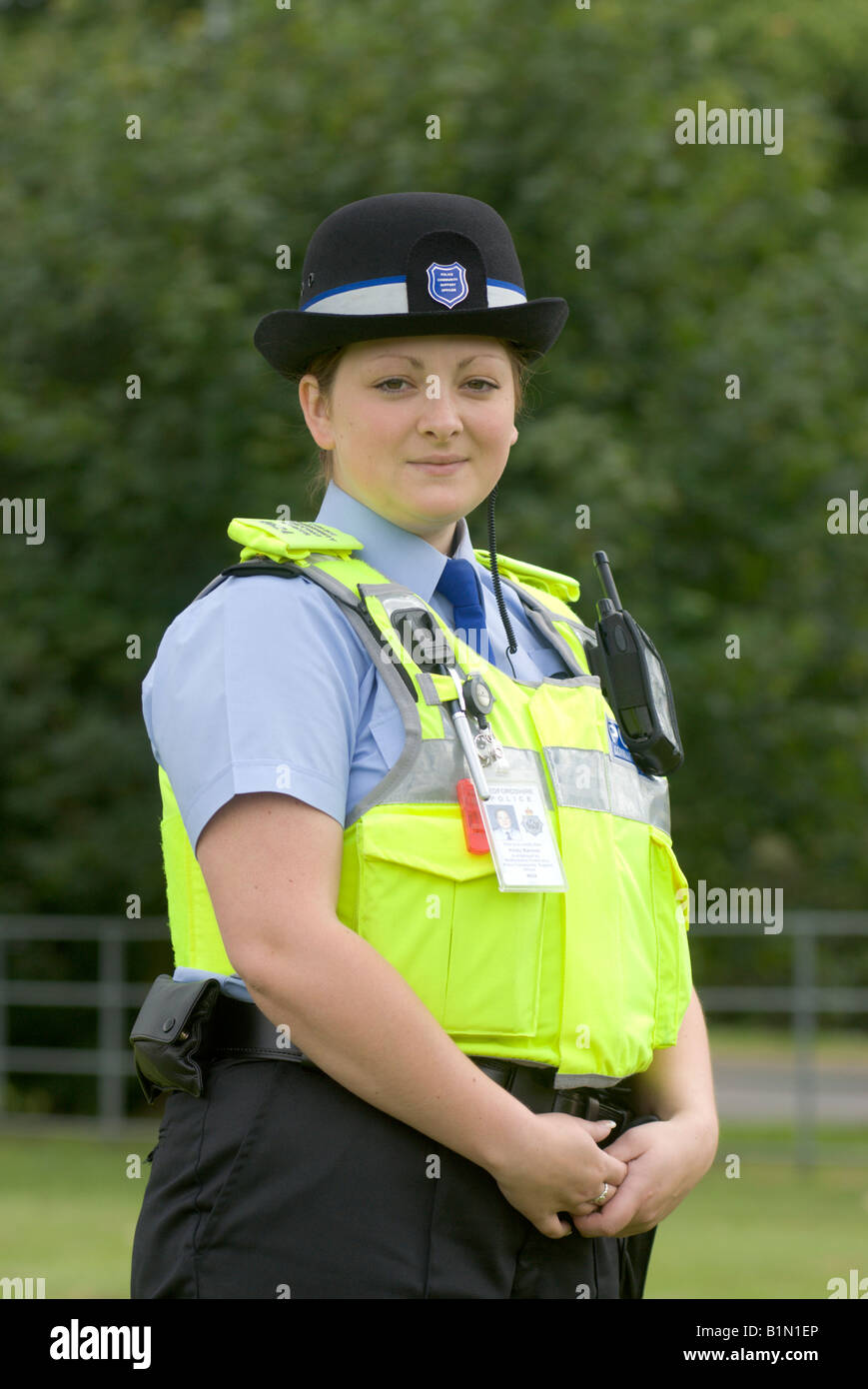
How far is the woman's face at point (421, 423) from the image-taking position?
2.40 metres

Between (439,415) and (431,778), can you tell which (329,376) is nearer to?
(439,415)

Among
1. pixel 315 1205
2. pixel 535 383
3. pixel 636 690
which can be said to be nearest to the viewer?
pixel 315 1205

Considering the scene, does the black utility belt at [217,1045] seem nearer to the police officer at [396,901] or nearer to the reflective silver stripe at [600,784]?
the police officer at [396,901]

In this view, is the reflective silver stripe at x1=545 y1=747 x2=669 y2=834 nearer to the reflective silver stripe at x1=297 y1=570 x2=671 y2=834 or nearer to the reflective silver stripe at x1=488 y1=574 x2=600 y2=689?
the reflective silver stripe at x1=297 y1=570 x2=671 y2=834

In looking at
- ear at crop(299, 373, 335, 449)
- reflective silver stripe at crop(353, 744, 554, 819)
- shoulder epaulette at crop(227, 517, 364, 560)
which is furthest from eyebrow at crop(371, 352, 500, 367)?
reflective silver stripe at crop(353, 744, 554, 819)

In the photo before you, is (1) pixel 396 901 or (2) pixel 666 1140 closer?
(1) pixel 396 901

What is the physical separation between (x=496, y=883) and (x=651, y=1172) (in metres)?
0.46

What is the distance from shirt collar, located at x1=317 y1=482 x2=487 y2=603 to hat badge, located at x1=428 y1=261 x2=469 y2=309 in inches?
12.0

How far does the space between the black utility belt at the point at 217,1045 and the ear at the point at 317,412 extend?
0.77 m

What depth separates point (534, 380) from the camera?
9.62m

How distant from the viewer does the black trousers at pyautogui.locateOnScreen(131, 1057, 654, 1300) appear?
2152 mm

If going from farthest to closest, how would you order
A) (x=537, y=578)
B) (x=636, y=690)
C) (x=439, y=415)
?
(x=537, y=578) → (x=636, y=690) → (x=439, y=415)

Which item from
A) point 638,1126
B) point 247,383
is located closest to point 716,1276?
point 247,383

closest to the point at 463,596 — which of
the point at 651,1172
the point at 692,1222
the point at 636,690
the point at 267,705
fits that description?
the point at 636,690
